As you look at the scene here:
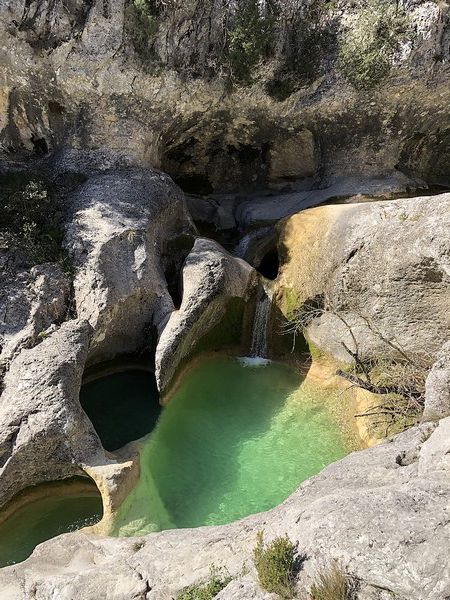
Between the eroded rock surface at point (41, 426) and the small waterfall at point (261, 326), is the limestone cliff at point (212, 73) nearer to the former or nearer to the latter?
the small waterfall at point (261, 326)

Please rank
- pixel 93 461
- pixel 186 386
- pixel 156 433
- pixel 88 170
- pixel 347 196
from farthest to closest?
pixel 347 196, pixel 88 170, pixel 186 386, pixel 156 433, pixel 93 461

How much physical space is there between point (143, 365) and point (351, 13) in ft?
39.3

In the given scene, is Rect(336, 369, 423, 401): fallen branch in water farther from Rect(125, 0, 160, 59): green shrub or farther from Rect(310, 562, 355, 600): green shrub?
Rect(125, 0, 160, 59): green shrub

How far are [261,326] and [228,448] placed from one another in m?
4.35

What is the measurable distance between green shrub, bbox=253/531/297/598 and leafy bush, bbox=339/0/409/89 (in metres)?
13.4

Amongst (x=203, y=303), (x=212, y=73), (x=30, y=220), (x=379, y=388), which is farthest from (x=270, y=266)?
(x=30, y=220)

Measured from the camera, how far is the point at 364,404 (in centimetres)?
1137

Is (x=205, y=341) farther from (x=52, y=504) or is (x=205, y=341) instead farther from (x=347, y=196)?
(x=347, y=196)

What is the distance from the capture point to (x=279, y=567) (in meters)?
5.35

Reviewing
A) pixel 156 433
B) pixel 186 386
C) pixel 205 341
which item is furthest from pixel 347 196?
pixel 156 433

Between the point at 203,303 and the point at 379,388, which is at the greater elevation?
the point at 203,303

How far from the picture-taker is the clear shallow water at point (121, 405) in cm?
1158

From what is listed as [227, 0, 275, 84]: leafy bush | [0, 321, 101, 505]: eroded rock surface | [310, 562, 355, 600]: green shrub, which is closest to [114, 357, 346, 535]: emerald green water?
[0, 321, 101, 505]: eroded rock surface

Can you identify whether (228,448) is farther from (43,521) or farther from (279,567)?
(279,567)
